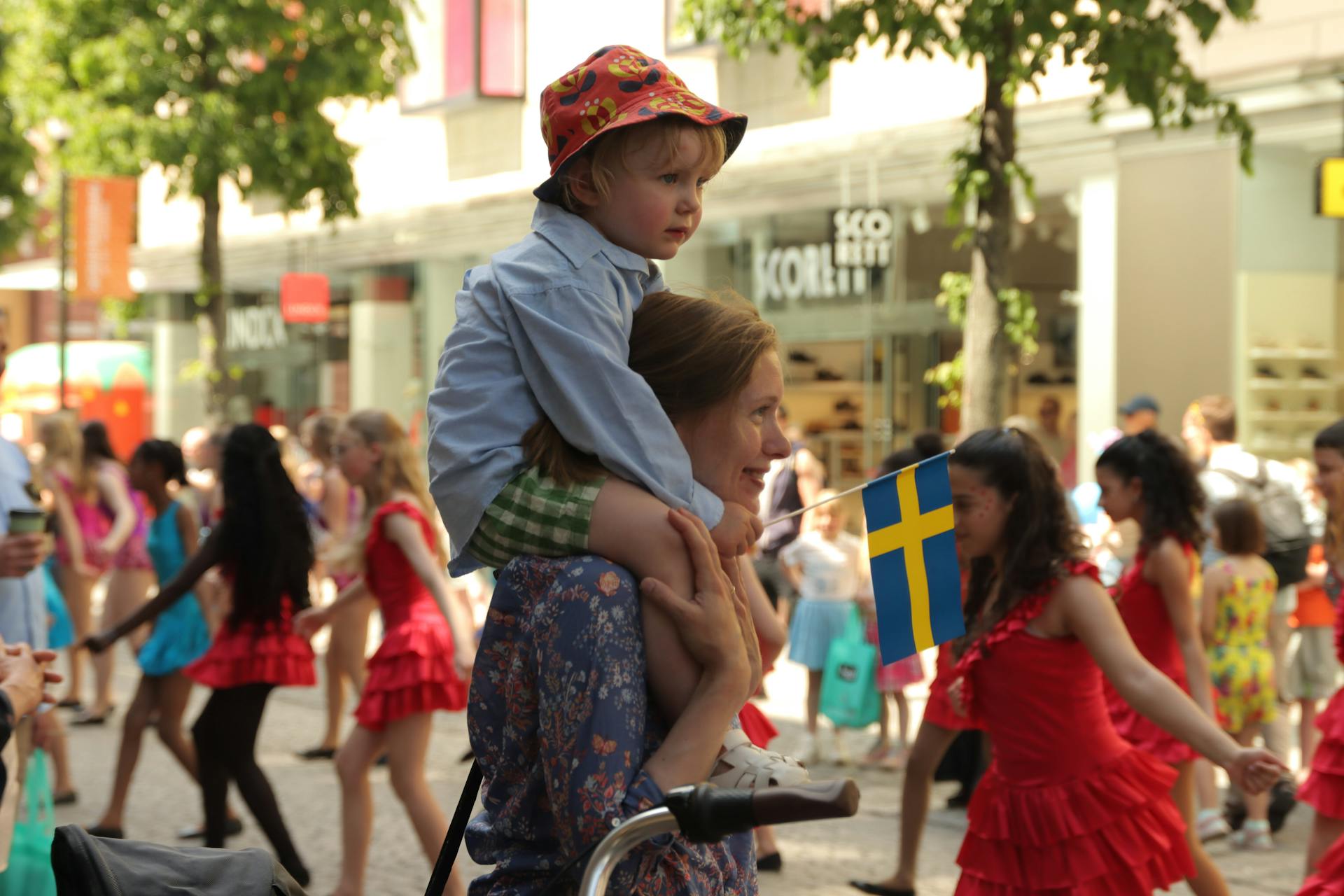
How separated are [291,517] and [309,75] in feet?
33.1

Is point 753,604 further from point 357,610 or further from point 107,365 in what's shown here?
point 107,365

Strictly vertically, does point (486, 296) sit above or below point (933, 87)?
below

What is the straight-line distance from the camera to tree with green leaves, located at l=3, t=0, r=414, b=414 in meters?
16.1

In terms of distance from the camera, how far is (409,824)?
8492mm

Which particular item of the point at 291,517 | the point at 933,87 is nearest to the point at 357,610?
the point at 291,517

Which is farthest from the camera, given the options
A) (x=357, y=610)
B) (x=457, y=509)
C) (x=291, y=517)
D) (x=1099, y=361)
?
(x=1099, y=361)

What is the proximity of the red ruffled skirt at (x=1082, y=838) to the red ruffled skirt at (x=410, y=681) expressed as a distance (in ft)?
8.63

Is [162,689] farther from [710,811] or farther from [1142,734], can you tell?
[710,811]

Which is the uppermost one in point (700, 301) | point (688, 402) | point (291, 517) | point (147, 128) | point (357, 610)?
point (147, 128)

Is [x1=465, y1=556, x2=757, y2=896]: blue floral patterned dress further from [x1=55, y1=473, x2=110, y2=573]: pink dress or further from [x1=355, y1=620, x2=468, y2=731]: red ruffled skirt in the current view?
[x1=55, y1=473, x2=110, y2=573]: pink dress

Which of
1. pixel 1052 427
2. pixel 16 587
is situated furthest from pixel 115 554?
pixel 1052 427

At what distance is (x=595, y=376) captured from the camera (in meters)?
2.12

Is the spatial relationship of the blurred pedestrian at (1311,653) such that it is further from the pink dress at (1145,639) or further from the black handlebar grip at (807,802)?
the black handlebar grip at (807,802)

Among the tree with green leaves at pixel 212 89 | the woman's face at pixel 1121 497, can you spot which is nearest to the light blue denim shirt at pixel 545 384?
the woman's face at pixel 1121 497
